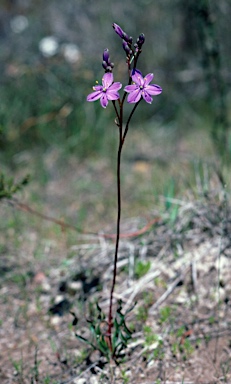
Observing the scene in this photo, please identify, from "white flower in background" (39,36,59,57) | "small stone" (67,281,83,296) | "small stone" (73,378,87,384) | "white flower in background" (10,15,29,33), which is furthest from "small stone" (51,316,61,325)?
"white flower in background" (10,15,29,33)

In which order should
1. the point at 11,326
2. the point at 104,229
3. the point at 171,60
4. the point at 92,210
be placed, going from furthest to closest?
1. the point at 171,60
2. the point at 92,210
3. the point at 104,229
4. the point at 11,326

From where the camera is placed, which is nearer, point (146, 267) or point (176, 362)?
point (176, 362)

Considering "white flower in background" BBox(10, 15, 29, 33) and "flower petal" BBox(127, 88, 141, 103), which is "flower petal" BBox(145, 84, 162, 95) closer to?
"flower petal" BBox(127, 88, 141, 103)

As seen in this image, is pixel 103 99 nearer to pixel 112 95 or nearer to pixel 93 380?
pixel 112 95

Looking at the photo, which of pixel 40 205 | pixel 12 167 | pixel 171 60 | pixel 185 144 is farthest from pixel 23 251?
pixel 171 60

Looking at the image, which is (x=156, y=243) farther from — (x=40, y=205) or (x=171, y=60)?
(x=171, y=60)

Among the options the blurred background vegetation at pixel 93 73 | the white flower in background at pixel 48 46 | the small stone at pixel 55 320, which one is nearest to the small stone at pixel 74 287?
the small stone at pixel 55 320

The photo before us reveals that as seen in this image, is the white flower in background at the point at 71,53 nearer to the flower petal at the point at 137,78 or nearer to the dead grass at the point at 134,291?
the dead grass at the point at 134,291
